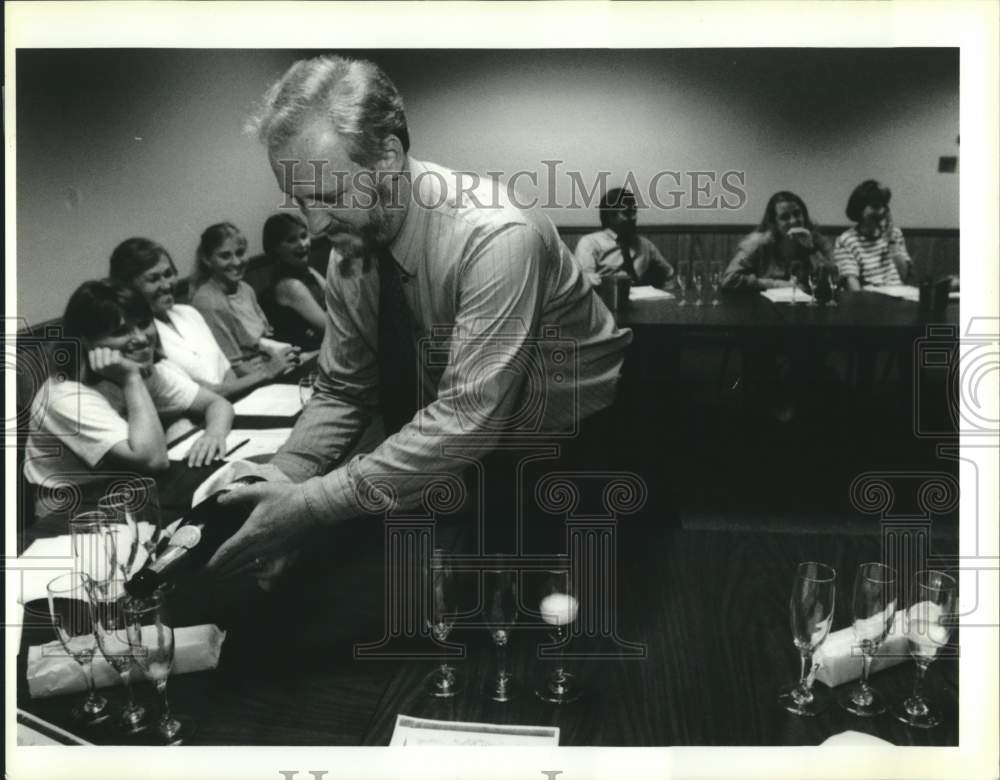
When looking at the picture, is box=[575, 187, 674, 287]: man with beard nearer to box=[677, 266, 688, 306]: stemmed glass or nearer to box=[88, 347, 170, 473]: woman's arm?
box=[677, 266, 688, 306]: stemmed glass

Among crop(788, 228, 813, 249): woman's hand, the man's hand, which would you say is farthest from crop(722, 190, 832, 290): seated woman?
the man's hand

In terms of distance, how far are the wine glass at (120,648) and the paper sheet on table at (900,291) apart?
1.50 metres

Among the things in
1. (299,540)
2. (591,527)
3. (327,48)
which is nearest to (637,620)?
(591,527)

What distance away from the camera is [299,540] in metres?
1.74

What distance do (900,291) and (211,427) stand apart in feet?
4.60

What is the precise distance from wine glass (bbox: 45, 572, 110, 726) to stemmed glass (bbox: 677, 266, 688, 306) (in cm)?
122

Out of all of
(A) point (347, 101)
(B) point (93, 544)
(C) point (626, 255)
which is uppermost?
(A) point (347, 101)

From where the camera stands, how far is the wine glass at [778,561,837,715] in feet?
4.55

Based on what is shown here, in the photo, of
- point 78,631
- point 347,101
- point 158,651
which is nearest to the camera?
point 158,651

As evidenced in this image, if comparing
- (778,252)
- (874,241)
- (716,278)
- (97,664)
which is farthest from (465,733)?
(874,241)

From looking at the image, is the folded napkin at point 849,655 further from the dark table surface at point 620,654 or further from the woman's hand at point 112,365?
the woman's hand at point 112,365

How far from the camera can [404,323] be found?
5.76ft

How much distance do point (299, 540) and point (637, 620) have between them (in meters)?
0.67

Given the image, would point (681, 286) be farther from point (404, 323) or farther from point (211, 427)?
point (211, 427)
